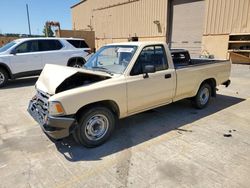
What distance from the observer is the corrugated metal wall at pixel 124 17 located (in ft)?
65.6

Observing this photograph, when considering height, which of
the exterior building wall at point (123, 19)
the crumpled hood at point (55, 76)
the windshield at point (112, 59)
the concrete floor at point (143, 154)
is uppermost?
the exterior building wall at point (123, 19)

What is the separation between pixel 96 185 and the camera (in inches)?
109

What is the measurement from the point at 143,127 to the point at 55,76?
210 centimetres

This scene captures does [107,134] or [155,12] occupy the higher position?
[155,12]

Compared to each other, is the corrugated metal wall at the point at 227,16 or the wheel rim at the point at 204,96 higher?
the corrugated metal wall at the point at 227,16

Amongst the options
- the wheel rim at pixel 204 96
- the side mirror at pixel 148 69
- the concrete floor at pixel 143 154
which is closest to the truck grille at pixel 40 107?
the concrete floor at pixel 143 154

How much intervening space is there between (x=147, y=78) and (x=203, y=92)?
2260 mm

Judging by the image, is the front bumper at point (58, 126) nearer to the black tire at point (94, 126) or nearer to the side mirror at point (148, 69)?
the black tire at point (94, 126)

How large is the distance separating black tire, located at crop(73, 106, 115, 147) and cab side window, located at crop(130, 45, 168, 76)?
0.92 metres

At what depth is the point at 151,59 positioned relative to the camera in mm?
4340

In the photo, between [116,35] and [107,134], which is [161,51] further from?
[116,35]

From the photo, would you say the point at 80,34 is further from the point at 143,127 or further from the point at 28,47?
the point at 143,127

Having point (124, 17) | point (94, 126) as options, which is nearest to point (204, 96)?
point (94, 126)

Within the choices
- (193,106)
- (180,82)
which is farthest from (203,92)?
(180,82)
